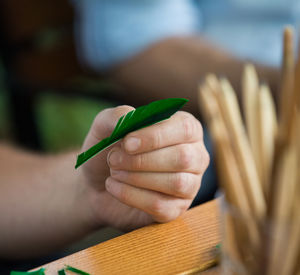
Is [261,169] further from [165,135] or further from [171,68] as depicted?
[171,68]

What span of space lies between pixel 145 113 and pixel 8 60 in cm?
145

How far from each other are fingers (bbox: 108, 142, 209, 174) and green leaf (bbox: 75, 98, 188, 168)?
0.03 meters

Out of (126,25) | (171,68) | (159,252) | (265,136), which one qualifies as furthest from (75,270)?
(126,25)

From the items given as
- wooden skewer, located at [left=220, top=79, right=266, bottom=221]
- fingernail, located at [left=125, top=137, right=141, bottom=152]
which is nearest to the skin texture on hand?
fingernail, located at [left=125, top=137, right=141, bottom=152]

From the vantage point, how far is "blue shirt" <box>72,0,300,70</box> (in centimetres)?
148

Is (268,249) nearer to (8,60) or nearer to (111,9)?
(111,9)

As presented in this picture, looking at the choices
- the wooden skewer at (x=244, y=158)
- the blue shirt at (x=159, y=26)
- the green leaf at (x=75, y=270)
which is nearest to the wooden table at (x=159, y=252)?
the green leaf at (x=75, y=270)

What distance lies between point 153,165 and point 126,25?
1.20 metres

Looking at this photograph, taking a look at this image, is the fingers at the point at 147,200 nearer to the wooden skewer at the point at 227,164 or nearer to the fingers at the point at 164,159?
the fingers at the point at 164,159

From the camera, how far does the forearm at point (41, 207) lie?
21.0 inches

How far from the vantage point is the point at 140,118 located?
13.3 inches

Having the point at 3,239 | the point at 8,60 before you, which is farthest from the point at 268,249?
the point at 8,60

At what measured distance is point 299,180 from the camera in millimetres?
243

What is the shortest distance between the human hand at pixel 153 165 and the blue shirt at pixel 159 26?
3.65 feet
